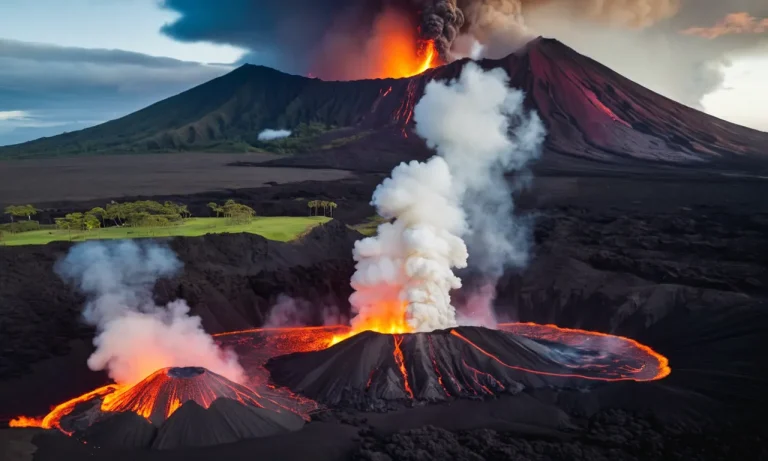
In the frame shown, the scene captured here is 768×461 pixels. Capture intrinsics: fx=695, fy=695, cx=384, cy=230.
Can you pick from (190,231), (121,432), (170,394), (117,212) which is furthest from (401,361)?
(117,212)

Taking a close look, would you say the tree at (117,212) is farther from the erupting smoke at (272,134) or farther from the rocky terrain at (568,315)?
the erupting smoke at (272,134)

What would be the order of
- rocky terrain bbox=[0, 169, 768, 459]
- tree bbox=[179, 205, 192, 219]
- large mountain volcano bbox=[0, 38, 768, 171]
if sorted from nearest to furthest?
rocky terrain bbox=[0, 169, 768, 459], tree bbox=[179, 205, 192, 219], large mountain volcano bbox=[0, 38, 768, 171]

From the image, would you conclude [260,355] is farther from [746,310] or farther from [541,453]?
[746,310]

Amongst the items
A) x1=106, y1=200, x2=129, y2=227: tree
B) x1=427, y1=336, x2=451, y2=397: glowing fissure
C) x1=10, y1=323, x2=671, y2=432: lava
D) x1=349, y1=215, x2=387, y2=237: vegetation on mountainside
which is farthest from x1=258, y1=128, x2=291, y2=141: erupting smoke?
x1=427, y1=336, x2=451, y2=397: glowing fissure

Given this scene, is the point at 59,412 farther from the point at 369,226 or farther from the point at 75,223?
the point at 369,226

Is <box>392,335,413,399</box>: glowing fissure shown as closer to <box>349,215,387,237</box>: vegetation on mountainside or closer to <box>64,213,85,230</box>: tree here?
<box>64,213,85,230</box>: tree
